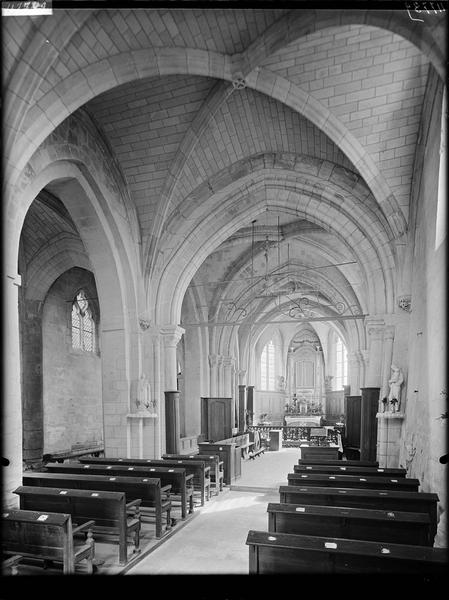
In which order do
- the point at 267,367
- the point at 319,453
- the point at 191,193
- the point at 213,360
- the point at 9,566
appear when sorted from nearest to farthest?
1. the point at 9,566
2. the point at 319,453
3. the point at 191,193
4. the point at 213,360
5. the point at 267,367

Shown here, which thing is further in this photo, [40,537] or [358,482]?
[358,482]

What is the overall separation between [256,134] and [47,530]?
35.1 feet

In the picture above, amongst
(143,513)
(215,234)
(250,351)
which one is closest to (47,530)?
(143,513)

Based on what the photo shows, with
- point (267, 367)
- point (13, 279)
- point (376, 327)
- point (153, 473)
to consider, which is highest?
point (13, 279)

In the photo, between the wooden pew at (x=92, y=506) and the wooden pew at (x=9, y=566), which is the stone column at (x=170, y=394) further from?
the wooden pew at (x=9, y=566)

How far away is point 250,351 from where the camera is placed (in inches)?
1195

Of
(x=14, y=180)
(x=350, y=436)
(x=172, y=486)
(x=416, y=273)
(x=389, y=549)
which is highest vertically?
(x=14, y=180)

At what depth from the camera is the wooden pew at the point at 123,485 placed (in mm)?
7312

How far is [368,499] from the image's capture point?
648 cm

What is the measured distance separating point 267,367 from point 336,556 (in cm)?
3471

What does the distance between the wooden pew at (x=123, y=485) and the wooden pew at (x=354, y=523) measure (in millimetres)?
2497

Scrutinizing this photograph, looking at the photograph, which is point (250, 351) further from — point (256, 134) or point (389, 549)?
point (389, 549)

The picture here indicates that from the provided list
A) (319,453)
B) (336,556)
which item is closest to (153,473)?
(336,556)

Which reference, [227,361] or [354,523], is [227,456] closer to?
[354,523]
